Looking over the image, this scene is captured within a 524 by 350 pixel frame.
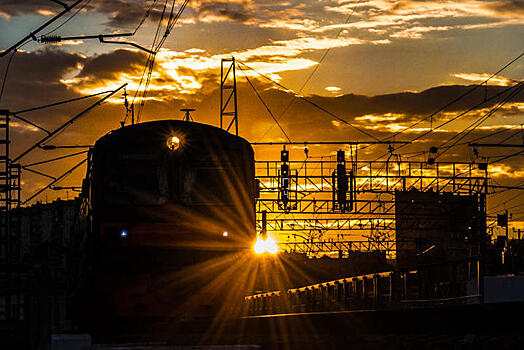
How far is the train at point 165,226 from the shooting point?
1669cm

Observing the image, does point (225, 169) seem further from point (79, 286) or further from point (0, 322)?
point (0, 322)

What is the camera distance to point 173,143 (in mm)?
17672

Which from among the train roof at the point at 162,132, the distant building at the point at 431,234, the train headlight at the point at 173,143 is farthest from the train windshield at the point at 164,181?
the distant building at the point at 431,234

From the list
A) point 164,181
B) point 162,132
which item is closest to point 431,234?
point 162,132

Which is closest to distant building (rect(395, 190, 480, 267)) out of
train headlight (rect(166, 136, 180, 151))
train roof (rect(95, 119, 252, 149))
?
train roof (rect(95, 119, 252, 149))

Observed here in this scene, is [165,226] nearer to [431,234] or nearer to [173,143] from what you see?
[173,143]

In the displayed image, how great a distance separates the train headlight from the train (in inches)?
1.0

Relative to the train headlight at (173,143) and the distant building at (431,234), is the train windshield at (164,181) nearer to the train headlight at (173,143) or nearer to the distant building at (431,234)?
the train headlight at (173,143)

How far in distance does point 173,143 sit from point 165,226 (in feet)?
5.78

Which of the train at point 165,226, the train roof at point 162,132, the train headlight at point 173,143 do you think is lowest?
the train at point 165,226

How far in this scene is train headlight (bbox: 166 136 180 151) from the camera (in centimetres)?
1761

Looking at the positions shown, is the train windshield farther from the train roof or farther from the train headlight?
the train roof

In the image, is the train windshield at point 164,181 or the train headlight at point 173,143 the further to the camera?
the train headlight at point 173,143

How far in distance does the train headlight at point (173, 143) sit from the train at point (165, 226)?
3 cm
